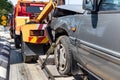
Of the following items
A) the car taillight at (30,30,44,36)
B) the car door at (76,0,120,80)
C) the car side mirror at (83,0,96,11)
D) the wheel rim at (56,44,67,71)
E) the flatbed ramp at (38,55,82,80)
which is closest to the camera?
the car door at (76,0,120,80)

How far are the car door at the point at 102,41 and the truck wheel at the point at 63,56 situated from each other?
1.96 ft

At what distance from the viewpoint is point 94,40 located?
14.1ft

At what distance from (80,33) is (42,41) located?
4.11 meters

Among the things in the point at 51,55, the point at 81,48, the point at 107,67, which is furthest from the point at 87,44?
the point at 51,55

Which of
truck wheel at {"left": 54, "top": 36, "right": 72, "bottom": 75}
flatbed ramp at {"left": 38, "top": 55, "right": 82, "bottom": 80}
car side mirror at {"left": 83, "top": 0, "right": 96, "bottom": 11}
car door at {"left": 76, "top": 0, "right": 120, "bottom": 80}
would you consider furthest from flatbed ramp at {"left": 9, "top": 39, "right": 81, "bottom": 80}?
car side mirror at {"left": 83, "top": 0, "right": 96, "bottom": 11}

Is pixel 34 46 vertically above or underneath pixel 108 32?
underneath

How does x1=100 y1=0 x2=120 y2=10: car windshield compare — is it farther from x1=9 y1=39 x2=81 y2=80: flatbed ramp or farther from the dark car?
x1=9 y1=39 x2=81 y2=80: flatbed ramp

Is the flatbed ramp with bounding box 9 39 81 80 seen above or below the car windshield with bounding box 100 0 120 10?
below

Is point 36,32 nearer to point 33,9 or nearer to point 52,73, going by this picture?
point 33,9

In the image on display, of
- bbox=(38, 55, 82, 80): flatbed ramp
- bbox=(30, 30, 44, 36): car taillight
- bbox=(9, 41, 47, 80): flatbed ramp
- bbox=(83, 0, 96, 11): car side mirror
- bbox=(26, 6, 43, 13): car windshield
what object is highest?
bbox=(83, 0, 96, 11): car side mirror

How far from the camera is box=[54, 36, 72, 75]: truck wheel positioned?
551 centimetres

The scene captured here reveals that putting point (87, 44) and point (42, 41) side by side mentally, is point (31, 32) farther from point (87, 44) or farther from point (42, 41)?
point (87, 44)

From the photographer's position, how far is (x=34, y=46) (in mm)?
9117

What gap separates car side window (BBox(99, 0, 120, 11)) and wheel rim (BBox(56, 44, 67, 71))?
63.7 inches
